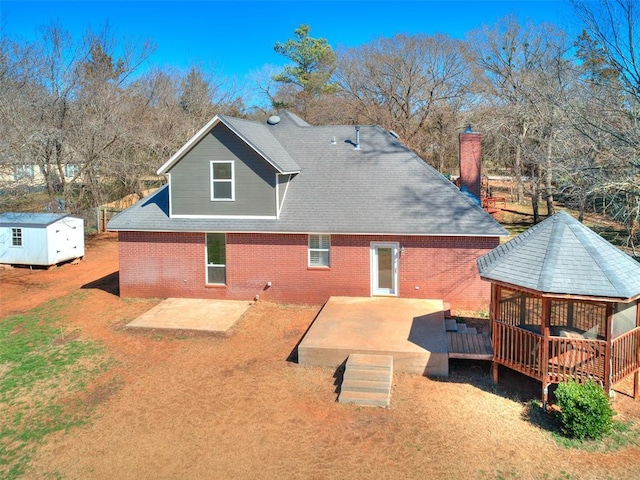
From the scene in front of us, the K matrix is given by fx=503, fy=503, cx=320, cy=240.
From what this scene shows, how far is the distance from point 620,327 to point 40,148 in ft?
83.6

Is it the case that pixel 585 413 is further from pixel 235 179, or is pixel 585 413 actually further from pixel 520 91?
pixel 520 91

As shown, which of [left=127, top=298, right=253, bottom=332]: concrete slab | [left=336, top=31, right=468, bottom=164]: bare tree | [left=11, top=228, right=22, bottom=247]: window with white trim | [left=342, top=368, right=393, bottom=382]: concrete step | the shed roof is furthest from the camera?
[left=336, top=31, right=468, bottom=164]: bare tree

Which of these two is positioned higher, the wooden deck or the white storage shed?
the white storage shed

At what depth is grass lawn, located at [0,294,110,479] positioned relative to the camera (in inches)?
367

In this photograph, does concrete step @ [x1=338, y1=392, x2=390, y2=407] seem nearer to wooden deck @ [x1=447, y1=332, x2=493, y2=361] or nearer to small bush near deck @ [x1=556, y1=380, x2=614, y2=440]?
wooden deck @ [x1=447, y1=332, x2=493, y2=361]

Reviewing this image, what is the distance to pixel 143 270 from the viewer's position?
17719 mm

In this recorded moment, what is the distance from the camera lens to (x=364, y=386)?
10.7m

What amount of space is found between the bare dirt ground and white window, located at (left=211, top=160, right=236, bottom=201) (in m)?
5.43

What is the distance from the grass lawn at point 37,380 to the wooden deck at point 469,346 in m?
8.14

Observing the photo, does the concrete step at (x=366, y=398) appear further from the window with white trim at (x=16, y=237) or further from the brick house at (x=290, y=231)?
the window with white trim at (x=16, y=237)

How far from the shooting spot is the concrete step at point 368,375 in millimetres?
10883

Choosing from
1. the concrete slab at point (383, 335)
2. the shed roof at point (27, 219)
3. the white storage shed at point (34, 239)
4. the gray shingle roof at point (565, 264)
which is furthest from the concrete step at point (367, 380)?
the shed roof at point (27, 219)

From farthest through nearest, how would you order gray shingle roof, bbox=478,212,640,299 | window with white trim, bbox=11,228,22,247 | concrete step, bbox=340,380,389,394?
window with white trim, bbox=11,228,22,247, concrete step, bbox=340,380,389,394, gray shingle roof, bbox=478,212,640,299

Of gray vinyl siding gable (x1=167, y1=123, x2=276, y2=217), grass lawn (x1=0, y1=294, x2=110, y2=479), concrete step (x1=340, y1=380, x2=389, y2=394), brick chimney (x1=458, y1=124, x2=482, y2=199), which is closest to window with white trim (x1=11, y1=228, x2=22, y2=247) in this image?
grass lawn (x1=0, y1=294, x2=110, y2=479)
